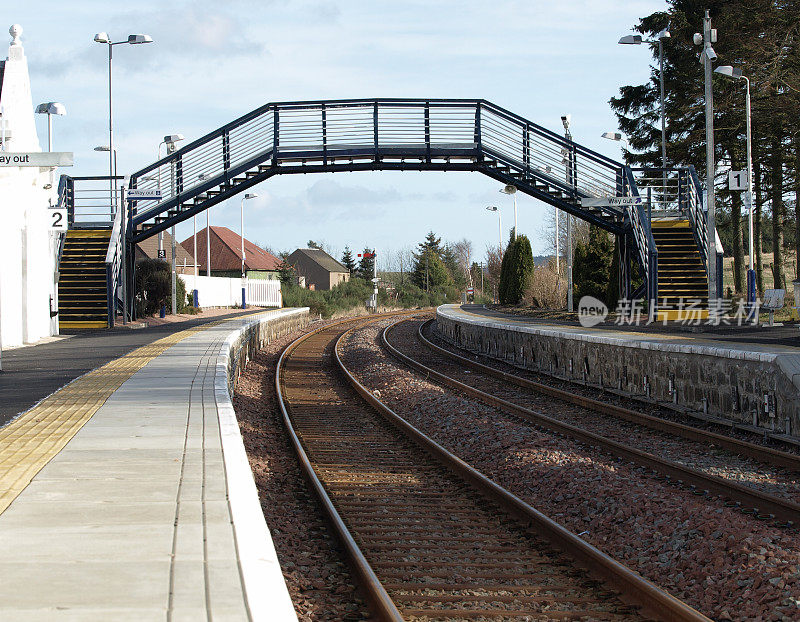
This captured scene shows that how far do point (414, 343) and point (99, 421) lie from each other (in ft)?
75.6

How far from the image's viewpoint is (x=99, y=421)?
33.2ft

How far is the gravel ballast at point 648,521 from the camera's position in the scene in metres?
5.88

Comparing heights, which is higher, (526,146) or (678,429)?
(526,146)

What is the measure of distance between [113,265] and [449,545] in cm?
2446

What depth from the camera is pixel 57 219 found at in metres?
26.2

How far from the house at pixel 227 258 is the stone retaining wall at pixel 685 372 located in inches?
2938

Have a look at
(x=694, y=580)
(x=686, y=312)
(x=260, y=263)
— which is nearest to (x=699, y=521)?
(x=694, y=580)

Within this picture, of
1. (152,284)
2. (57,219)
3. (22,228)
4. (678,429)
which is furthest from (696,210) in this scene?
(152,284)

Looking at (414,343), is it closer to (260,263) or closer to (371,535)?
(371,535)

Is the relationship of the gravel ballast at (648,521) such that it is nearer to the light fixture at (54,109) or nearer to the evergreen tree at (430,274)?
the light fixture at (54,109)

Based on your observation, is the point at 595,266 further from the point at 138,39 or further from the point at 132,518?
the point at 132,518

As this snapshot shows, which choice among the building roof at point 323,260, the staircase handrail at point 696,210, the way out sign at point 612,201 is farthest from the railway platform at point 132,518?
the building roof at point 323,260

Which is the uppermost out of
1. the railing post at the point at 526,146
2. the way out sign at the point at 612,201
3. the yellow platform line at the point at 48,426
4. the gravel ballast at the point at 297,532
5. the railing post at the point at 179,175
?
the railing post at the point at 526,146

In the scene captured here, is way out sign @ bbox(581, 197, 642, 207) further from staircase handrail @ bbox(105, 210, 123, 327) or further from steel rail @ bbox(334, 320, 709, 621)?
steel rail @ bbox(334, 320, 709, 621)
